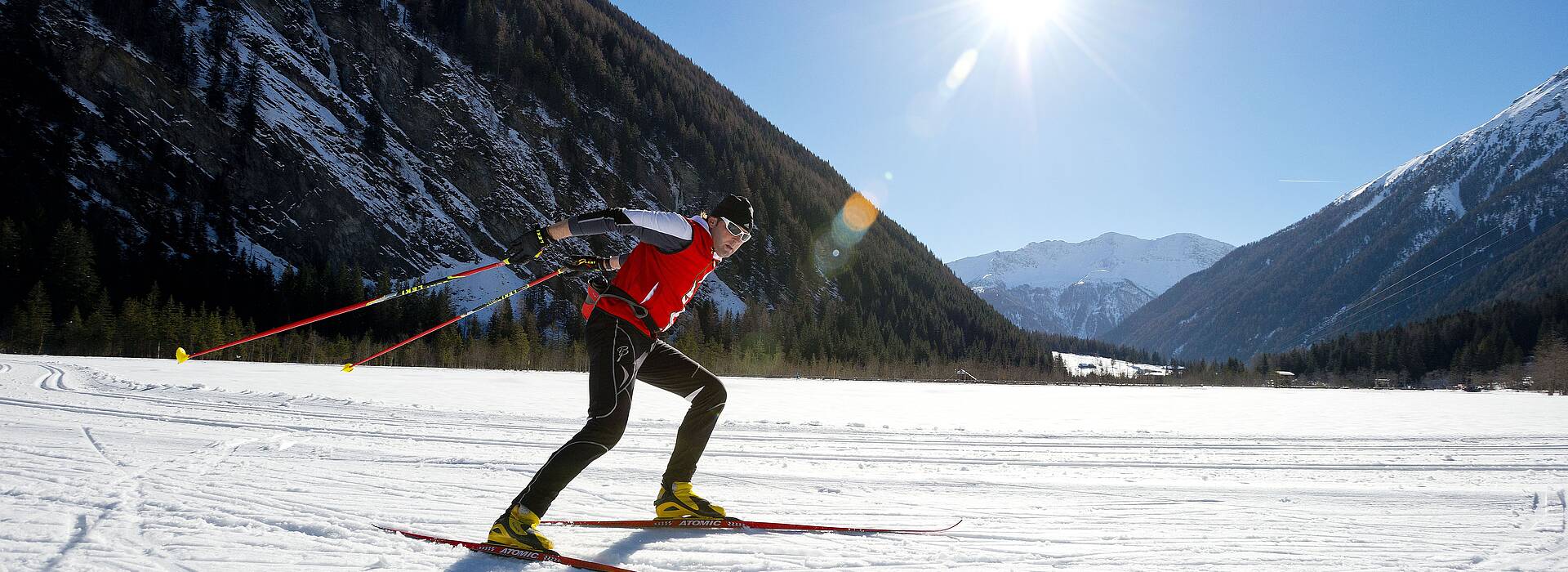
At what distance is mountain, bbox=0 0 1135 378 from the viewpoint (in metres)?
51.5

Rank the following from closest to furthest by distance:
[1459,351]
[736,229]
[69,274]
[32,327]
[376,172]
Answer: [736,229], [32,327], [69,274], [376,172], [1459,351]

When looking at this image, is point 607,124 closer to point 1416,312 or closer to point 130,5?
point 130,5

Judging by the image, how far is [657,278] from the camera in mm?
3479

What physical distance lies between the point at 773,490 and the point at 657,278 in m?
2.17

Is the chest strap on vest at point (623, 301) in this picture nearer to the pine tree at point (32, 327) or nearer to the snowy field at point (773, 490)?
the snowy field at point (773, 490)

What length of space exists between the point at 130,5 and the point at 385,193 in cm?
2523

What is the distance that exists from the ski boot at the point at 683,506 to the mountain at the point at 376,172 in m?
37.9

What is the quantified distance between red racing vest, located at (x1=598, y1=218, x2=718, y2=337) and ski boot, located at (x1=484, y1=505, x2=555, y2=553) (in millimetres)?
1021

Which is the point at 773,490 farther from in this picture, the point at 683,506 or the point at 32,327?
the point at 32,327

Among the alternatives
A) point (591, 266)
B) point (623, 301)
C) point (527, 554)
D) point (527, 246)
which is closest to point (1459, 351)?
point (591, 266)

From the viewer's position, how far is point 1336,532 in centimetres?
376

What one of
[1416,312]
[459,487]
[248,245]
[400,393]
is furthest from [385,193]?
[1416,312]

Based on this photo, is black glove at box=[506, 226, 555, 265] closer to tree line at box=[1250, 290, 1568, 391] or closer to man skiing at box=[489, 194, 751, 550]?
man skiing at box=[489, 194, 751, 550]

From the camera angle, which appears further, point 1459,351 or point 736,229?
point 1459,351
